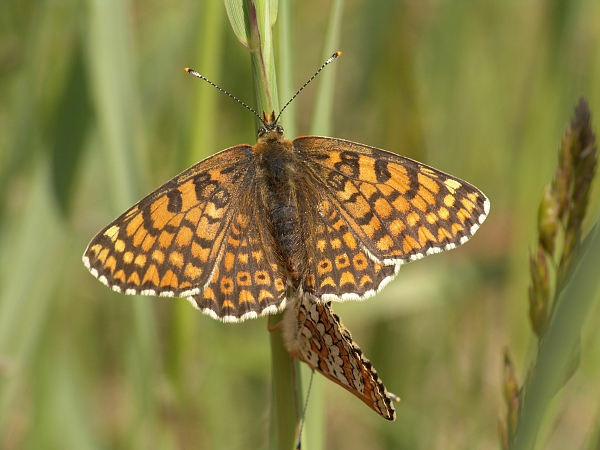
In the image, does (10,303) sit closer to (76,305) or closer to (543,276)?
(76,305)

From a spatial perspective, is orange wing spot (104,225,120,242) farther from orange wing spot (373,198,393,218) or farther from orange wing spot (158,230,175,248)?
orange wing spot (373,198,393,218)

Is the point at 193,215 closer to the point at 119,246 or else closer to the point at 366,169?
the point at 119,246

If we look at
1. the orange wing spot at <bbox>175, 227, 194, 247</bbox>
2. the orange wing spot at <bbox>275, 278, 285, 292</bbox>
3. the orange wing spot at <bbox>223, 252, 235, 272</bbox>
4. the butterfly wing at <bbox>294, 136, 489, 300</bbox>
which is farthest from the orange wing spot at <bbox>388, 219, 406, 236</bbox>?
the orange wing spot at <bbox>175, 227, 194, 247</bbox>

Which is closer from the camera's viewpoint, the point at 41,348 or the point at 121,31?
the point at 121,31

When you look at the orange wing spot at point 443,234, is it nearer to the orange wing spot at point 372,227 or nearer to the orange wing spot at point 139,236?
the orange wing spot at point 372,227

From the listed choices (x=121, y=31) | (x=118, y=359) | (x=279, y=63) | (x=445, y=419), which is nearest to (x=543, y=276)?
(x=279, y=63)
